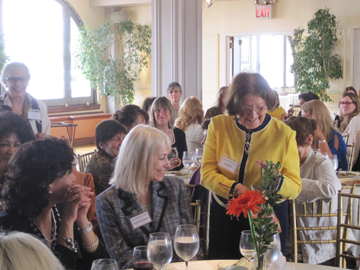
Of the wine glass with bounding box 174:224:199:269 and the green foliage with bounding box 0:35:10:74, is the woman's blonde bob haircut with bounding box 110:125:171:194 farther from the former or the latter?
the green foliage with bounding box 0:35:10:74

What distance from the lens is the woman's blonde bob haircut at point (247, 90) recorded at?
2572mm

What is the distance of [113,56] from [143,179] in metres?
11.4

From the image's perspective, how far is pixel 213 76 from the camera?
13.2 metres

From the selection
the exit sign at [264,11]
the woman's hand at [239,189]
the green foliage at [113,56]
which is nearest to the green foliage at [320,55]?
the exit sign at [264,11]

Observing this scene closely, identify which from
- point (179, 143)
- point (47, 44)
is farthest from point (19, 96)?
point (47, 44)

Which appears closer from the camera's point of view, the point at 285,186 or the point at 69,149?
the point at 69,149

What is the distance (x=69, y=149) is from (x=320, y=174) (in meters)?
1.77

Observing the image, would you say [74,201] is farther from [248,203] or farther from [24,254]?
[24,254]

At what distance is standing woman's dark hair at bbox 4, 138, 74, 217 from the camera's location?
75.0 inches

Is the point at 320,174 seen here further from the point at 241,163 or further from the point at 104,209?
the point at 104,209

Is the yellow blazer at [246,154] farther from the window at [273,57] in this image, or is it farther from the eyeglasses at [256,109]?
the window at [273,57]

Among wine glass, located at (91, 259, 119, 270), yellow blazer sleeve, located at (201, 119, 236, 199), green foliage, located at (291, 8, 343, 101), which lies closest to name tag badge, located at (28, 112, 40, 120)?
yellow blazer sleeve, located at (201, 119, 236, 199)

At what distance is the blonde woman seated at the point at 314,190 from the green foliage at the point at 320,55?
8.48m

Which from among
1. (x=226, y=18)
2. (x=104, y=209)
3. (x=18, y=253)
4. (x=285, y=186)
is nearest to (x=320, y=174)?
(x=285, y=186)
